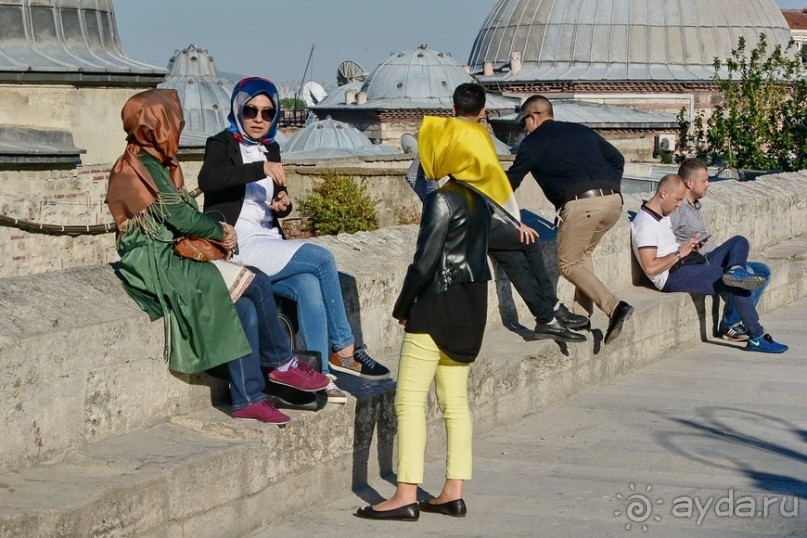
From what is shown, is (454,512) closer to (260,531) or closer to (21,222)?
(260,531)

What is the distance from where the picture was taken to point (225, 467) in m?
5.39

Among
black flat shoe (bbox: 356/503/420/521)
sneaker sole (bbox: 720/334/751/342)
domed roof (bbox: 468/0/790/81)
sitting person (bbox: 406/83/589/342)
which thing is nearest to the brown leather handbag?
black flat shoe (bbox: 356/503/420/521)

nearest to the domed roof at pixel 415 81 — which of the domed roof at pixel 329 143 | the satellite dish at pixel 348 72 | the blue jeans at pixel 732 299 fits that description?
the domed roof at pixel 329 143

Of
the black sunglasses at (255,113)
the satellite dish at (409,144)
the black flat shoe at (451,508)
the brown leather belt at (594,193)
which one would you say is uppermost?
the black sunglasses at (255,113)

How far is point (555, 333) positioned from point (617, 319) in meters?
0.45

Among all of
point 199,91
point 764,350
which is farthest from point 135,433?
point 199,91

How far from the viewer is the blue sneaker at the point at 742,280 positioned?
9.83 m

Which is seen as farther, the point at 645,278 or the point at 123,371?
the point at 645,278

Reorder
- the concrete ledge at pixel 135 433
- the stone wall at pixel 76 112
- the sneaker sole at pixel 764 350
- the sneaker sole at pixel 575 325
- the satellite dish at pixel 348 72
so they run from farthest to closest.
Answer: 1. the satellite dish at pixel 348 72
2. the stone wall at pixel 76 112
3. the sneaker sole at pixel 764 350
4. the sneaker sole at pixel 575 325
5. the concrete ledge at pixel 135 433

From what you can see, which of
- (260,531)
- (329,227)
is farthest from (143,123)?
(329,227)

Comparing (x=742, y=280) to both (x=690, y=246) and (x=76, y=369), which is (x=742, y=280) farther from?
(x=76, y=369)

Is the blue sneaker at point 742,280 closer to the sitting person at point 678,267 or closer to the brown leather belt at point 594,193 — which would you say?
the sitting person at point 678,267

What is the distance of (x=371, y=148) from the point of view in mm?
42438

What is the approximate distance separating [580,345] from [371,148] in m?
34.4
